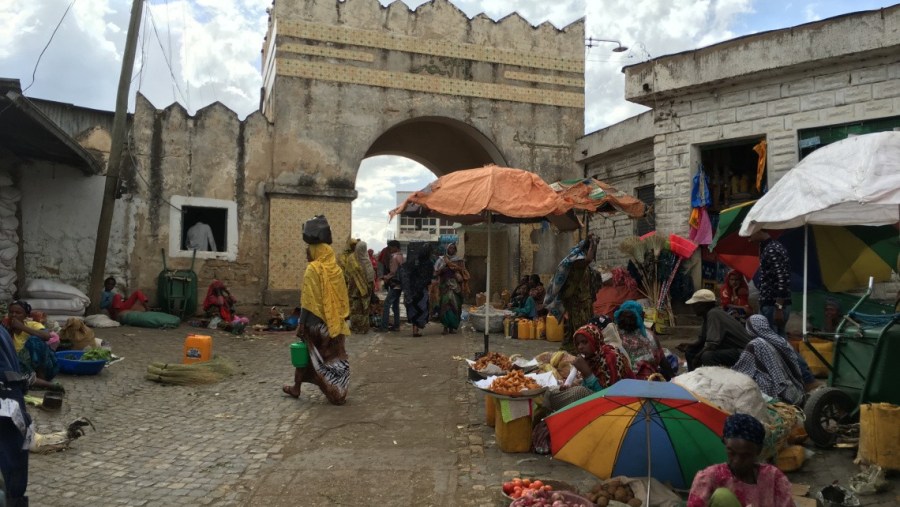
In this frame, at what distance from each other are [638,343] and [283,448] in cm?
321

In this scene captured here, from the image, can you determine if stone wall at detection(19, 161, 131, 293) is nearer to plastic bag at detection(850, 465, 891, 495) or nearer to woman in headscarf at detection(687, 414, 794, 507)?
woman in headscarf at detection(687, 414, 794, 507)

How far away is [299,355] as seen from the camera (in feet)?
22.0

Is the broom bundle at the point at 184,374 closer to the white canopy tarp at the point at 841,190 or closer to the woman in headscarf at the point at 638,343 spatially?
the woman in headscarf at the point at 638,343

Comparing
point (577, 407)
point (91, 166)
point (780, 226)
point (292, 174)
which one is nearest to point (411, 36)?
point (292, 174)

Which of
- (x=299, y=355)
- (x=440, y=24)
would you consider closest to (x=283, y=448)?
(x=299, y=355)

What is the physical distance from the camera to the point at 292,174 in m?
13.8

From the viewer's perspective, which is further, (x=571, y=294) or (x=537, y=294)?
(x=537, y=294)

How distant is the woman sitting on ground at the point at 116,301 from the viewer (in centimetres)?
1195

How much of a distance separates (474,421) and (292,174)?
9132mm

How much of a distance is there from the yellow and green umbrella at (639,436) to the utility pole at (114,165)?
10016mm

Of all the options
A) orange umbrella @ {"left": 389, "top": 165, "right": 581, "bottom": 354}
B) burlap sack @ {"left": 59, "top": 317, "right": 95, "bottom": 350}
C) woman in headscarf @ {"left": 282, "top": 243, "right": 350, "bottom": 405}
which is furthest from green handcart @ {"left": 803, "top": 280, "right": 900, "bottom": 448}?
burlap sack @ {"left": 59, "top": 317, "right": 95, "bottom": 350}

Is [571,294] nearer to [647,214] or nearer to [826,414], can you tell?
[826,414]

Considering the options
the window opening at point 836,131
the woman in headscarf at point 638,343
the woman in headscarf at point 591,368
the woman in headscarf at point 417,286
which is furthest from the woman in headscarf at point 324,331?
the window opening at point 836,131

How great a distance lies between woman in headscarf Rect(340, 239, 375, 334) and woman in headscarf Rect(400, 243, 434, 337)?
2.24 feet
